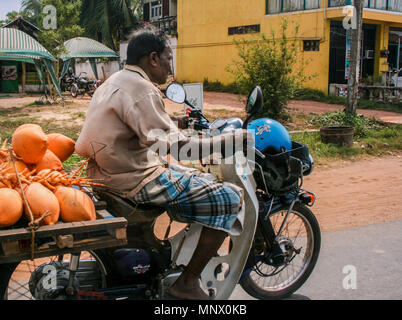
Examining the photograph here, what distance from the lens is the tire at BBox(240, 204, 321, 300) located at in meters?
3.17

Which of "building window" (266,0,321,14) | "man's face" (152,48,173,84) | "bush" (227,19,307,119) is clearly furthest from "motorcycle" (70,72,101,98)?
"man's face" (152,48,173,84)

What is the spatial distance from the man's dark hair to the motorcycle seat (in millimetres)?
789

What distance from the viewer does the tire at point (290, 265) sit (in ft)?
10.4

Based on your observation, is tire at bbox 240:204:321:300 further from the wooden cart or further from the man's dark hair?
the man's dark hair

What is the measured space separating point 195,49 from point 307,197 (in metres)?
21.6

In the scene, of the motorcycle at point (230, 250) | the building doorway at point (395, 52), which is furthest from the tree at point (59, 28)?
the motorcycle at point (230, 250)

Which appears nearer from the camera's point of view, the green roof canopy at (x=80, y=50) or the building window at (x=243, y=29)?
the building window at (x=243, y=29)

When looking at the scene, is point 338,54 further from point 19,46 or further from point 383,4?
point 19,46

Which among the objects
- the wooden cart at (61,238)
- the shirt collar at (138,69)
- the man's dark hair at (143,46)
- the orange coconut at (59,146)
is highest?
the man's dark hair at (143,46)

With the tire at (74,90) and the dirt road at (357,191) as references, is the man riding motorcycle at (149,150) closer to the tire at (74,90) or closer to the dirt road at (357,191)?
the dirt road at (357,191)

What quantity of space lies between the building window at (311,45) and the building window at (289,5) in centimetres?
137

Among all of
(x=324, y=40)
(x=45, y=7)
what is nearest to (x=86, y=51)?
(x=45, y=7)

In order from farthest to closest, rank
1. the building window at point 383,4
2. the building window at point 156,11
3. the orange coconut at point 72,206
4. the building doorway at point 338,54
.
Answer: the building window at point 156,11 → the building doorway at point 338,54 → the building window at point 383,4 → the orange coconut at point 72,206
